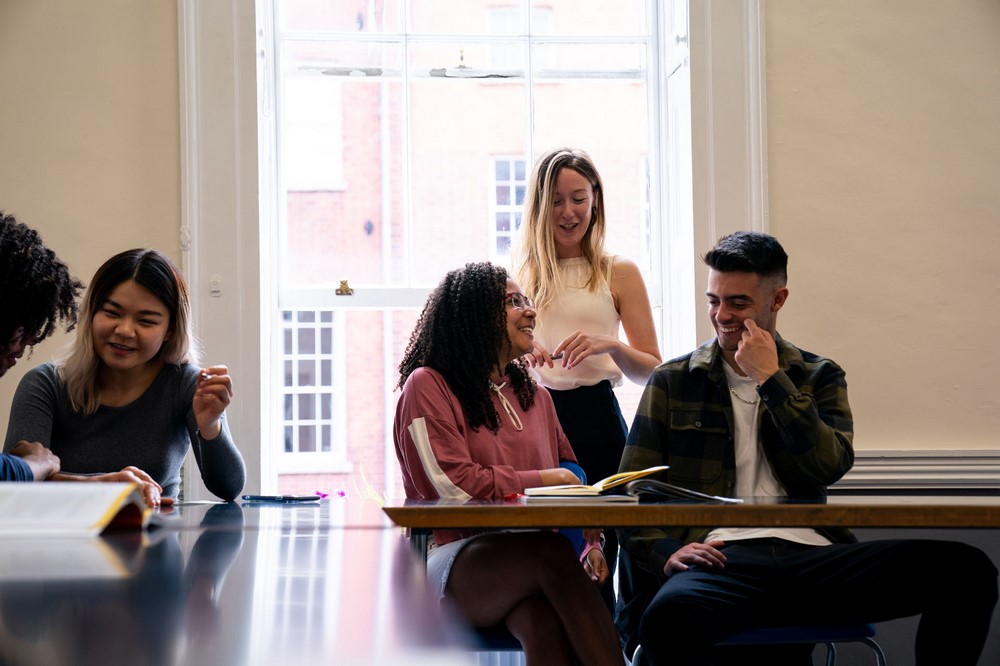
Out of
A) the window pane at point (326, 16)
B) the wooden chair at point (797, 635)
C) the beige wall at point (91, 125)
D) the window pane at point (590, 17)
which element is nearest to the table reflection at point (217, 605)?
the wooden chair at point (797, 635)

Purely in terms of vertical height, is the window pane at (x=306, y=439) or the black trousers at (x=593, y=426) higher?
the black trousers at (x=593, y=426)

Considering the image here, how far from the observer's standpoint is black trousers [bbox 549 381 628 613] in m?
2.79

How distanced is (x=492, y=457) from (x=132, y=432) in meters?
0.81

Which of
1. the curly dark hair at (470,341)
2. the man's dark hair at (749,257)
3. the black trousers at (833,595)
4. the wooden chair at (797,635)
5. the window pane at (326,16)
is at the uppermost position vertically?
the window pane at (326,16)

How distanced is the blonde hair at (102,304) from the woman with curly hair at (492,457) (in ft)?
1.78

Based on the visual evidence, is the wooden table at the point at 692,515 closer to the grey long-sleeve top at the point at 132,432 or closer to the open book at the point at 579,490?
the open book at the point at 579,490

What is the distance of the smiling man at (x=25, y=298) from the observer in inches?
73.5

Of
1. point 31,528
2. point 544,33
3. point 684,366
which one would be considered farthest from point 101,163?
point 31,528

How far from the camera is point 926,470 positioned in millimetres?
3307

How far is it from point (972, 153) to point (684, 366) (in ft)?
5.44

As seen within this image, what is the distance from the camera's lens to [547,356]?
267 centimetres

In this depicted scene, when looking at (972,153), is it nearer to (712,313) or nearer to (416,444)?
(712,313)

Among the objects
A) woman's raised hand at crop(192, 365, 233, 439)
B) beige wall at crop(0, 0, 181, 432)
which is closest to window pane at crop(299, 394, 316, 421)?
beige wall at crop(0, 0, 181, 432)

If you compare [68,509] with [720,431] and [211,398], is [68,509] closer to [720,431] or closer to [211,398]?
[211,398]
